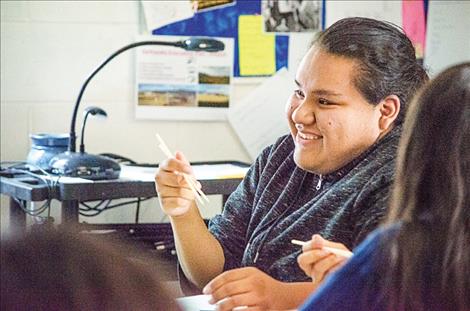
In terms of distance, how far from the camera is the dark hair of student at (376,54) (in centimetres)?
160

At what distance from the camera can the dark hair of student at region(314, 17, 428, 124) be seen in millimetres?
1598

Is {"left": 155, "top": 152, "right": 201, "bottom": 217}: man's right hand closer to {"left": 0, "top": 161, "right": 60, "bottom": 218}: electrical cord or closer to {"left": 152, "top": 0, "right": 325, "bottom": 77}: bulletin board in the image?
{"left": 0, "top": 161, "right": 60, "bottom": 218}: electrical cord

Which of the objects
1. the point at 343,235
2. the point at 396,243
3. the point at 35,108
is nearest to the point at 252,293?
the point at 343,235

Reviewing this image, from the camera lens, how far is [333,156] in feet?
5.39

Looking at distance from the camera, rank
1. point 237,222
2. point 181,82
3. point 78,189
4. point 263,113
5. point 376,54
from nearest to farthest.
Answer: point 376,54, point 237,222, point 78,189, point 181,82, point 263,113

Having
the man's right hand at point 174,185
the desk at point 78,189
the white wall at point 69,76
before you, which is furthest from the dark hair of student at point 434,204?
the white wall at point 69,76

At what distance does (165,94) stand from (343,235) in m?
1.54

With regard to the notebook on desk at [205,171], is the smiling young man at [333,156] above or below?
above

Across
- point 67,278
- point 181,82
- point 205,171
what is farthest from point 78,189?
point 67,278

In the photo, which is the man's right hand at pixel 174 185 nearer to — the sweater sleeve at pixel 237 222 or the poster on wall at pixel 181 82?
the sweater sleeve at pixel 237 222

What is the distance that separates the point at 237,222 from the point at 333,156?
0.27 metres

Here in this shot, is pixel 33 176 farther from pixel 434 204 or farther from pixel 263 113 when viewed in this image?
pixel 434 204

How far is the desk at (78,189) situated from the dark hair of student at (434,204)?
1.38 meters

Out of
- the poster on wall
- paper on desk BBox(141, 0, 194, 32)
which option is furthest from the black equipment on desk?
paper on desk BBox(141, 0, 194, 32)
